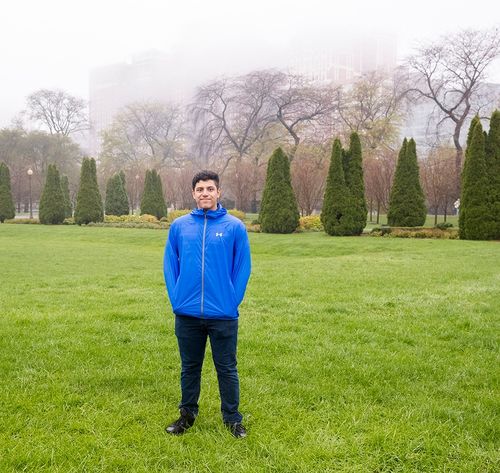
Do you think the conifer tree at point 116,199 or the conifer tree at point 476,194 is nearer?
the conifer tree at point 476,194

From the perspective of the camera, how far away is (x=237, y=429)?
3.16m

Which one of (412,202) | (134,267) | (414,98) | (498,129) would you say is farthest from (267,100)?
(134,267)

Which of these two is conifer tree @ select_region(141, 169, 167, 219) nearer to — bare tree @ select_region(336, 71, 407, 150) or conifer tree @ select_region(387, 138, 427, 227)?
bare tree @ select_region(336, 71, 407, 150)

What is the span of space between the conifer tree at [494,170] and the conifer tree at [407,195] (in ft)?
13.0

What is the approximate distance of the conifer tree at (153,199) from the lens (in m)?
35.8

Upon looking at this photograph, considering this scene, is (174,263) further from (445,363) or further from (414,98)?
(414,98)

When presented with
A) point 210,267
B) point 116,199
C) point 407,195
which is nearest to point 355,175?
point 407,195

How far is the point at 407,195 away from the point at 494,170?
14.5ft

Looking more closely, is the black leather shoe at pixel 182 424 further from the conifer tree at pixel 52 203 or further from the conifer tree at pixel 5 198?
the conifer tree at pixel 5 198

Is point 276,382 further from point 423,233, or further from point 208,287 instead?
point 423,233

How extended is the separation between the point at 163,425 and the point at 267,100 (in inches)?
1538

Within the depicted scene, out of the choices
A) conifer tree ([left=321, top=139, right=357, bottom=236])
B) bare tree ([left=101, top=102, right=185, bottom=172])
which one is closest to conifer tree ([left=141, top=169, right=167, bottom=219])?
conifer tree ([left=321, top=139, right=357, bottom=236])

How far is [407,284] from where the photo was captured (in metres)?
8.74

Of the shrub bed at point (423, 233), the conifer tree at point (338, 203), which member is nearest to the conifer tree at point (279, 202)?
the conifer tree at point (338, 203)
